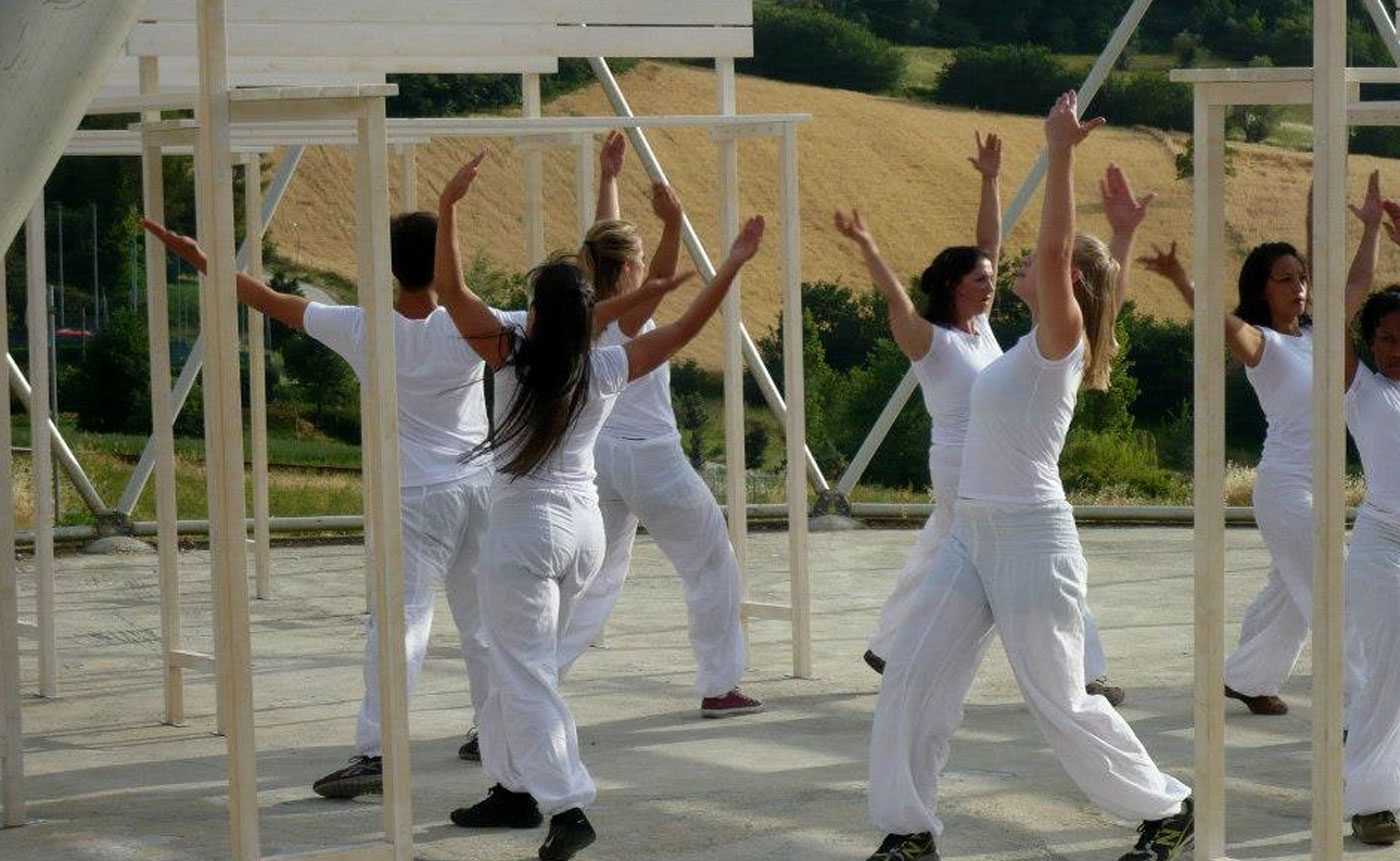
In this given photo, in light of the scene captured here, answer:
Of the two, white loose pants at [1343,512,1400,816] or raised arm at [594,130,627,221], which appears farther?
raised arm at [594,130,627,221]

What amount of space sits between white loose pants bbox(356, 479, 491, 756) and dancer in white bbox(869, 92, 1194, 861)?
159cm

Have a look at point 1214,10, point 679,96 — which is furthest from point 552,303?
point 1214,10

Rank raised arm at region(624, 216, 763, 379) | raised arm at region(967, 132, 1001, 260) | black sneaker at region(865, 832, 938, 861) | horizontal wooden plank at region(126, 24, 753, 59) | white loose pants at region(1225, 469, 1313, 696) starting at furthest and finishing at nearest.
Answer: horizontal wooden plank at region(126, 24, 753, 59) < raised arm at region(967, 132, 1001, 260) < white loose pants at region(1225, 469, 1313, 696) < raised arm at region(624, 216, 763, 379) < black sneaker at region(865, 832, 938, 861)

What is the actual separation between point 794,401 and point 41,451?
294 cm

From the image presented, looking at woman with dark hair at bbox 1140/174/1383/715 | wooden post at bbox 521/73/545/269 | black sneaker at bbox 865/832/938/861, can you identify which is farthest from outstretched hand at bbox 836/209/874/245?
wooden post at bbox 521/73/545/269

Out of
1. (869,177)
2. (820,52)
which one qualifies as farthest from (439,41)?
(820,52)

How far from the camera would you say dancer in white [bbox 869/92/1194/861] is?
5.77m

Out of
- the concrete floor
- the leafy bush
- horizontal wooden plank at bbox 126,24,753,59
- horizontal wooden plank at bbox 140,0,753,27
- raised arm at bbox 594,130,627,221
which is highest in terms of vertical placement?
the leafy bush

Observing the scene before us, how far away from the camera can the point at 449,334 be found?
7.05 meters

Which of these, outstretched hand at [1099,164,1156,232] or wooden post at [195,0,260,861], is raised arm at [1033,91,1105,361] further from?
wooden post at [195,0,260,861]

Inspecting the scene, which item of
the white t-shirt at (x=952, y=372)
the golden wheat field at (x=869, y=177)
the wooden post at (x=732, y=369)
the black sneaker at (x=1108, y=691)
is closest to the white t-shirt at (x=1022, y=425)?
the white t-shirt at (x=952, y=372)

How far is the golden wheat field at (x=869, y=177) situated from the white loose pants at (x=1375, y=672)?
17756 mm

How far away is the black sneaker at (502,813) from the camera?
665 centimetres

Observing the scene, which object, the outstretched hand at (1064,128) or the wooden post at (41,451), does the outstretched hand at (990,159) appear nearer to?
the outstretched hand at (1064,128)
